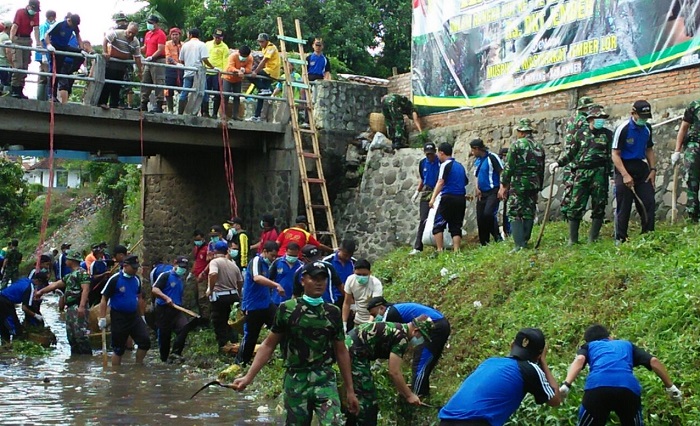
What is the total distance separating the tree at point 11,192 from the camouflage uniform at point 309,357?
100ft

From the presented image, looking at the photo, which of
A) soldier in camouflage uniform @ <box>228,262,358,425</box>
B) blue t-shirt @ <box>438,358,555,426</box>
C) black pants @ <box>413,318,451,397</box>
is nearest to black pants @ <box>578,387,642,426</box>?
blue t-shirt @ <box>438,358,555,426</box>

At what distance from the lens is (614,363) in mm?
7227

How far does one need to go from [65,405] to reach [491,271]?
5.26 m

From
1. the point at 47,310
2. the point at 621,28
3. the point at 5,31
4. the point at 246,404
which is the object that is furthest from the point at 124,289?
the point at 47,310

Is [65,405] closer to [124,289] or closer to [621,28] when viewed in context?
[124,289]

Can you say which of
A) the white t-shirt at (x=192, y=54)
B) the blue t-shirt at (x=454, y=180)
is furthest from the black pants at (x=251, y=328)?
the white t-shirt at (x=192, y=54)

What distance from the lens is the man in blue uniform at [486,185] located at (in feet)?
47.4

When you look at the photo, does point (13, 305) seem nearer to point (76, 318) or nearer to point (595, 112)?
point (76, 318)

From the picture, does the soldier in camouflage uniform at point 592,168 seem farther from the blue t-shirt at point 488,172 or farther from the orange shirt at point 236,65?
the orange shirt at point 236,65

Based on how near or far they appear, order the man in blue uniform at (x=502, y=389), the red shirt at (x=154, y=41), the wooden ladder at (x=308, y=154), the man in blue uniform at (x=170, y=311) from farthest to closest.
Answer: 1. the red shirt at (x=154, y=41)
2. the wooden ladder at (x=308, y=154)
3. the man in blue uniform at (x=170, y=311)
4. the man in blue uniform at (x=502, y=389)

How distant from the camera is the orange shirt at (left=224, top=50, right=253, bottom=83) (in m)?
19.0

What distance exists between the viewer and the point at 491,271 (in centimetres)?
1247

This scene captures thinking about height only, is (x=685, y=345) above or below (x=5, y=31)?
below

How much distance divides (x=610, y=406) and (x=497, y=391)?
1077 mm
